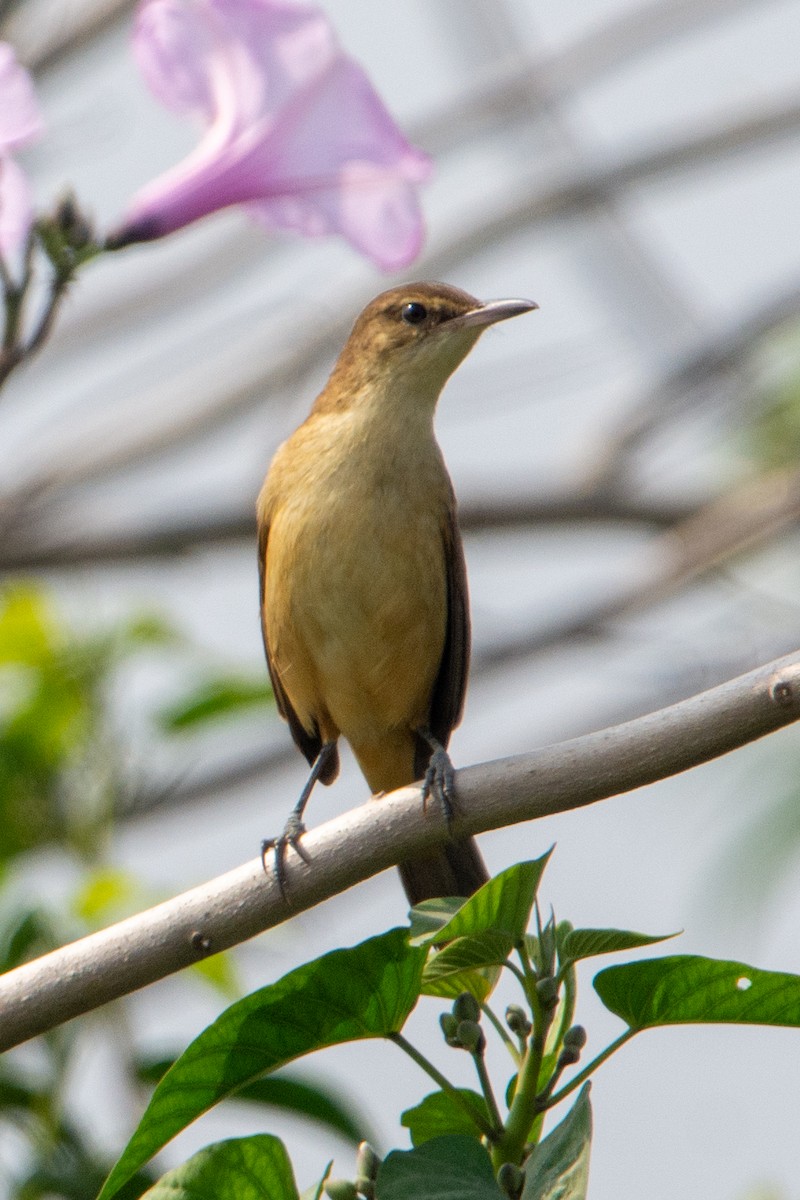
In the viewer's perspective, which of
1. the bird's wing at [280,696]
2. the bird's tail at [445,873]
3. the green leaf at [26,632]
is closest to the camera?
the bird's tail at [445,873]

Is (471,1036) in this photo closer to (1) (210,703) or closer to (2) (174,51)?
(2) (174,51)

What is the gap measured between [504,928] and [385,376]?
2.65 meters

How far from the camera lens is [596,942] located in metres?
1.87

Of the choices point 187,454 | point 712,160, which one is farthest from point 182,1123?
point 712,160

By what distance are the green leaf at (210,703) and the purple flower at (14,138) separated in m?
2.00

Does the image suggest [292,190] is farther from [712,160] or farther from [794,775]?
[794,775]

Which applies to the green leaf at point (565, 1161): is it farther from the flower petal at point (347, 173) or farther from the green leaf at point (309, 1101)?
the flower petal at point (347, 173)

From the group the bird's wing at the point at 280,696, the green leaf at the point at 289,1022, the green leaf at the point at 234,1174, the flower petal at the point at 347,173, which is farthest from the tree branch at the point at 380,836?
the bird's wing at the point at 280,696

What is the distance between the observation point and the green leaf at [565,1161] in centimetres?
169

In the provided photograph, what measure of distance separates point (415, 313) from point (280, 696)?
43.8 inches

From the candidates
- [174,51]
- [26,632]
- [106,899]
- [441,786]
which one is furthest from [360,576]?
[174,51]

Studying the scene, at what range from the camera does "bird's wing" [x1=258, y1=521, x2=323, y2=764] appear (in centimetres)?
444

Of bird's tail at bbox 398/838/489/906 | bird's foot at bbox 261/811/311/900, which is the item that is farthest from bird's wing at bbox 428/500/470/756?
bird's foot at bbox 261/811/311/900

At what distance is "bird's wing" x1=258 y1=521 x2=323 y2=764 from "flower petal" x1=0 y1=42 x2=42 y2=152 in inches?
94.6
